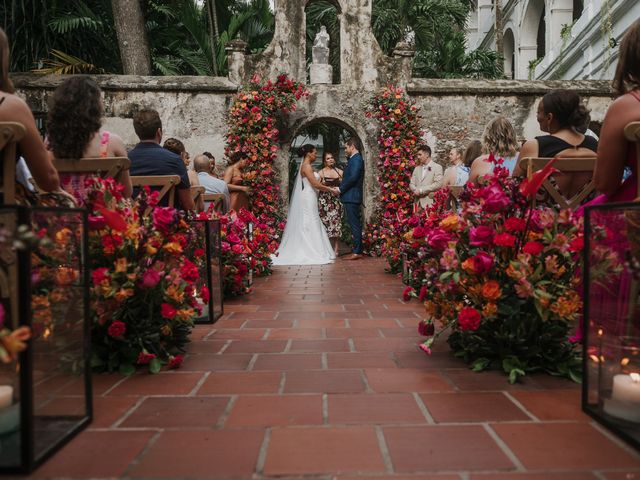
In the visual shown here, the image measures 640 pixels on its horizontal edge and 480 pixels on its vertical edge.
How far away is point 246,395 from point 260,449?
21.1 inches

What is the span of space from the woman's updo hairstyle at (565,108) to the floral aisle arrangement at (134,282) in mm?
2094

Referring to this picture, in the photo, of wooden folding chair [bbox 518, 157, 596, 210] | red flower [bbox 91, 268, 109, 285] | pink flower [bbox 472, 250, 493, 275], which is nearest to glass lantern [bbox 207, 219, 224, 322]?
red flower [bbox 91, 268, 109, 285]

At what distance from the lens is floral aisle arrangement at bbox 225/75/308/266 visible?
30.1 ft

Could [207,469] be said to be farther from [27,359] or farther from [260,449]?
[27,359]

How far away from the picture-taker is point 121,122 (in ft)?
31.0

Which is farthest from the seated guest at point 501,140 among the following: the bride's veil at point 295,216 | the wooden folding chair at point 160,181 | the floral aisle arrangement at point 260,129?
the bride's veil at point 295,216

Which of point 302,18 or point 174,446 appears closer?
point 174,446

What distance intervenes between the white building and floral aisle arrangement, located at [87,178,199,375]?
36.8 feet

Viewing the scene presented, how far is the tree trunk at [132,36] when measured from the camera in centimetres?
1038

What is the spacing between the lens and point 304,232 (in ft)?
30.8

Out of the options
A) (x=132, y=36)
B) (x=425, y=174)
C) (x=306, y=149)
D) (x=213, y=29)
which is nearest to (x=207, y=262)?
(x=425, y=174)

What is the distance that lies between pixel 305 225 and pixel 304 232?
120 mm

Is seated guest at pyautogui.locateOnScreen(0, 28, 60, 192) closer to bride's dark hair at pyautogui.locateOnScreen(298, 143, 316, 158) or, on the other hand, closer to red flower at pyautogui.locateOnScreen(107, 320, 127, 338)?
red flower at pyautogui.locateOnScreen(107, 320, 127, 338)

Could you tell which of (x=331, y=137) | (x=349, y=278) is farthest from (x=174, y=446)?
(x=331, y=137)
